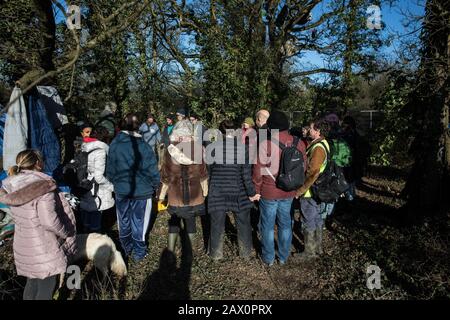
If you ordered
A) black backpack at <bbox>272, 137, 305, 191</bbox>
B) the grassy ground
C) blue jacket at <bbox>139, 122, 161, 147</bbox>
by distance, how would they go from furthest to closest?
blue jacket at <bbox>139, 122, 161, 147</bbox>
black backpack at <bbox>272, 137, 305, 191</bbox>
the grassy ground

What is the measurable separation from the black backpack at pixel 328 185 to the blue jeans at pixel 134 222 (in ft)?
7.55

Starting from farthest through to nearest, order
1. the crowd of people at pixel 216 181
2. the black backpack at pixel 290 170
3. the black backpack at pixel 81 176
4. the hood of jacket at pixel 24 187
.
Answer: the black backpack at pixel 81 176, the crowd of people at pixel 216 181, the black backpack at pixel 290 170, the hood of jacket at pixel 24 187

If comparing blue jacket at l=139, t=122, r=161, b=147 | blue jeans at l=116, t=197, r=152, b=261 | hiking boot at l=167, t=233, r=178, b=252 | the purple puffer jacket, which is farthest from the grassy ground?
blue jacket at l=139, t=122, r=161, b=147

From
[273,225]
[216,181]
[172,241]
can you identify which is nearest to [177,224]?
[172,241]

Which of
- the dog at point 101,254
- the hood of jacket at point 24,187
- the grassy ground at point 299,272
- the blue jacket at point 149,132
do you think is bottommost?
the grassy ground at point 299,272

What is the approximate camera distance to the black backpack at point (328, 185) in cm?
401

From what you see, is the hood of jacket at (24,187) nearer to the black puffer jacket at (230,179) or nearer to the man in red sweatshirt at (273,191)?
the black puffer jacket at (230,179)

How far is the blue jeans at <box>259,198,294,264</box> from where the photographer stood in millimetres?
3939

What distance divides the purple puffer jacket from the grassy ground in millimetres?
709

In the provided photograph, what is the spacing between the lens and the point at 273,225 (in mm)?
4043

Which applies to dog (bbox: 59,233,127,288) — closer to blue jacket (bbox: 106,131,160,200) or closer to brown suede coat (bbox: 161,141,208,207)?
blue jacket (bbox: 106,131,160,200)

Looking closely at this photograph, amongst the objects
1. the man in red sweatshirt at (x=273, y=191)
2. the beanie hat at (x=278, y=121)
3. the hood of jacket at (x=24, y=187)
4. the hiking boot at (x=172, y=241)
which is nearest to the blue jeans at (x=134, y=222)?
the hiking boot at (x=172, y=241)

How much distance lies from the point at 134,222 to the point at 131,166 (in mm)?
812

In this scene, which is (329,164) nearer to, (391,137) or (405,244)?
(405,244)
